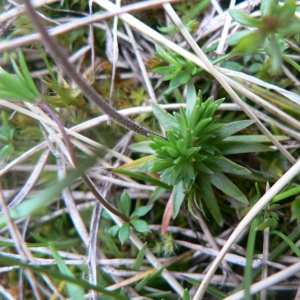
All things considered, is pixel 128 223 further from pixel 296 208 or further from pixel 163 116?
pixel 296 208

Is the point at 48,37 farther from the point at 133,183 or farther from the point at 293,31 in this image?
the point at 133,183

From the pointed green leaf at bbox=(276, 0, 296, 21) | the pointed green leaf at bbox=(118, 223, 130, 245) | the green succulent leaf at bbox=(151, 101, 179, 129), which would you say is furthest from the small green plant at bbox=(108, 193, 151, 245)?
the pointed green leaf at bbox=(276, 0, 296, 21)

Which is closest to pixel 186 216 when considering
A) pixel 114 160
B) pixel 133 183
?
pixel 133 183

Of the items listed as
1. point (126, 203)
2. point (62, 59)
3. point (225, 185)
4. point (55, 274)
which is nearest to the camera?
point (62, 59)

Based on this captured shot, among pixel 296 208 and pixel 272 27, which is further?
pixel 296 208

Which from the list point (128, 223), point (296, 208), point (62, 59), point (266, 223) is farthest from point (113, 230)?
point (62, 59)

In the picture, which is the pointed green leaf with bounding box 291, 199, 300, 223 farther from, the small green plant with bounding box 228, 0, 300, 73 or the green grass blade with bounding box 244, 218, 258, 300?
the small green plant with bounding box 228, 0, 300, 73

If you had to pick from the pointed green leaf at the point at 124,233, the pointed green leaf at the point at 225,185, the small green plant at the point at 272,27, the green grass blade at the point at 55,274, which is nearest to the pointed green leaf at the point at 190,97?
the pointed green leaf at the point at 225,185
